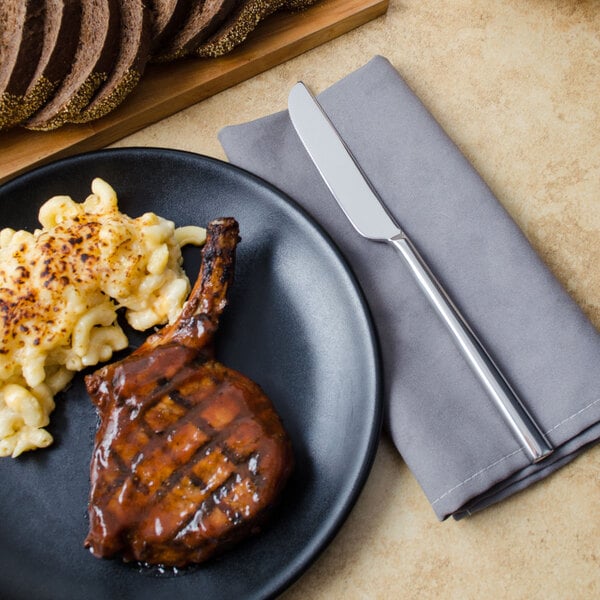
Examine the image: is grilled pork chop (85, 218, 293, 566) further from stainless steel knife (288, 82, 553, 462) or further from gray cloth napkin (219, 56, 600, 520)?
stainless steel knife (288, 82, 553, 462)

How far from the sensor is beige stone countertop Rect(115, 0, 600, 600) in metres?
1.93

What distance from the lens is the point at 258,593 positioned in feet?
5.75

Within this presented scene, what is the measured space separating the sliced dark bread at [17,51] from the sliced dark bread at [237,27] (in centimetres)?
51

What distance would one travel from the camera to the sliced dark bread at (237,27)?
235 cm

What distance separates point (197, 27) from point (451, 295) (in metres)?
1.17

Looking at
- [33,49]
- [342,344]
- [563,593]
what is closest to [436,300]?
[342,344]

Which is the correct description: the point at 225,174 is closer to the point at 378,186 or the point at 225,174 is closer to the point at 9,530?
the point at 378,186

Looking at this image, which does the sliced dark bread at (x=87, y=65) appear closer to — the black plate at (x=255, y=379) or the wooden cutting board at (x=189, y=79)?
the wooden cutting board at (x=189, y=79)

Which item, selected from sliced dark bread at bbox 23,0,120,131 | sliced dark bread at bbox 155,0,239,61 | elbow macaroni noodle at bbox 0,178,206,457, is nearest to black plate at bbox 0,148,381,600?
elbow macaroni noodle at bbox 0,178,206,457

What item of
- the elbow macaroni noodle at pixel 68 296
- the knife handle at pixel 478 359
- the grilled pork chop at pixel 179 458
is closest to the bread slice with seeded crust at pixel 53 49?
the elbow macaroni noodle at pixel 68 296

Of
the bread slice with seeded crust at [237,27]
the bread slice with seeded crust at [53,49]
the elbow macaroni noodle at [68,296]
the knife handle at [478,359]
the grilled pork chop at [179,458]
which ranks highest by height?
the bread slice with seeded crust at [53,49]

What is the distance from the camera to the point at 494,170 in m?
2.39

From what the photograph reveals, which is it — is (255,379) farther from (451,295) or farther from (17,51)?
(17,51)

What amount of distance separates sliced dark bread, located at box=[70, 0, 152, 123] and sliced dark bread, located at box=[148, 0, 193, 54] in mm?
36
